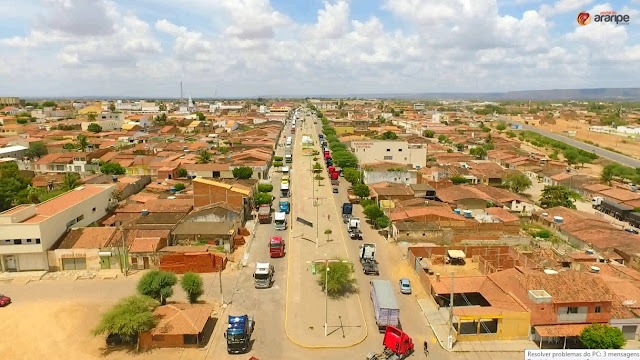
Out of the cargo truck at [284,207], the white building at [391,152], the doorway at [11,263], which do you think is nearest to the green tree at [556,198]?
the white building at [391,152]

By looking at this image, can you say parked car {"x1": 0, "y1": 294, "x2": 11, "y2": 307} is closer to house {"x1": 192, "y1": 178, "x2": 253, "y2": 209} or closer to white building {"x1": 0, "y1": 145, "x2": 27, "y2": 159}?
house {"x1": 192, "y1": 178, "x2": 253, "y2": 209}

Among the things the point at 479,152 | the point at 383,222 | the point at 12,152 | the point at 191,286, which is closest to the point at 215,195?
the point at 383,222

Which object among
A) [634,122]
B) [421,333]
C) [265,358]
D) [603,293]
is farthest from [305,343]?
[634,122]

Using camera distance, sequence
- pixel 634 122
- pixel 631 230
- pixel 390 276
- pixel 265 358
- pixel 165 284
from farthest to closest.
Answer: pixel 634 122 < pixel 631 230 < pixel 390 276 < pixel 165 284 < pixel 265 358

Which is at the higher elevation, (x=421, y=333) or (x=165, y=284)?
(x=165, y=284)

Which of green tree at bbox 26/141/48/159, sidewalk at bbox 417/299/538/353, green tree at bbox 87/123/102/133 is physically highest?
green tree at bbox 87/123/102/133

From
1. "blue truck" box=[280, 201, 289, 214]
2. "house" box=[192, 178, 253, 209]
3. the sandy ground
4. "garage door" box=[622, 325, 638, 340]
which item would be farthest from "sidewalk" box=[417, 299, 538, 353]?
the sandy ground

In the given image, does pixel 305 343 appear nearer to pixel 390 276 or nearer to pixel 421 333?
pixel 421 333

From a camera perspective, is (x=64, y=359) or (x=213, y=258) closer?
(x=64, y=359)
